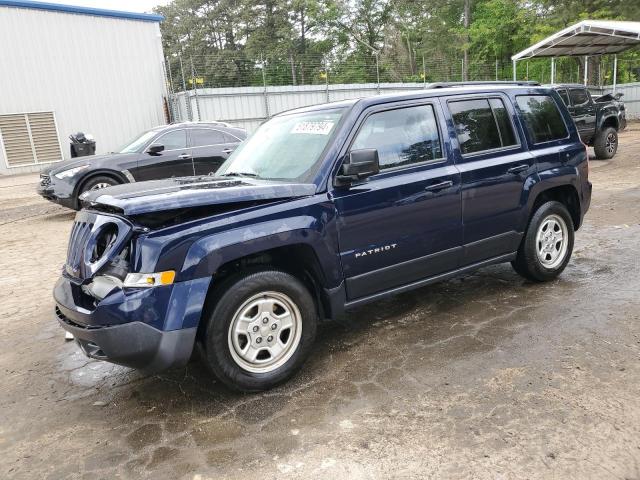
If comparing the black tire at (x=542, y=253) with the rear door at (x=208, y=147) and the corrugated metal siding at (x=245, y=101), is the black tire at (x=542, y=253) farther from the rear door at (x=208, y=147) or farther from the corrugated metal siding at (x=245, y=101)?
the corrugated metal siding at (x=245, y=101)

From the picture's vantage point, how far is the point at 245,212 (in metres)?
3.13

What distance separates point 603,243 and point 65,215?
9713 mm

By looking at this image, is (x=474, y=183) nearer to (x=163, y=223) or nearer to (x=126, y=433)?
(x=163, y=223)

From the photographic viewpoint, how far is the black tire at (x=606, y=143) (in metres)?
13.6

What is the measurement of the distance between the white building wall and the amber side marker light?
19.8 metres

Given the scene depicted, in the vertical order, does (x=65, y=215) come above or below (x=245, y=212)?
below

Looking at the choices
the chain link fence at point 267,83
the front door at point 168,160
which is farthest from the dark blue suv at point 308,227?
the chain link fence at point 267,83

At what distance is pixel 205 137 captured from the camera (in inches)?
392

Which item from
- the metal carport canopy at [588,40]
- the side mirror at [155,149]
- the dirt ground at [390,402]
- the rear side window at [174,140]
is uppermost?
the metal carport canopy at [588,40]

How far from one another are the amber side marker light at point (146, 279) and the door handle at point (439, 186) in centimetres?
204

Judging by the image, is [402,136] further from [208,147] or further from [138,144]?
[138,144]

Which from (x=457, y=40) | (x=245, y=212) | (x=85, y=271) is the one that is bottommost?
(x=85, y=271)

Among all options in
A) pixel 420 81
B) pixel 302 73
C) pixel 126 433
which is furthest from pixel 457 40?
pixel 126 433

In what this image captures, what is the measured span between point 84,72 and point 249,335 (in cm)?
2048
